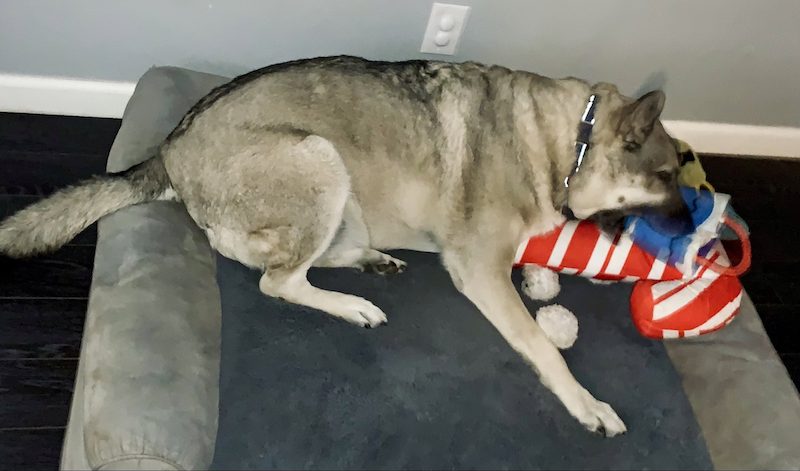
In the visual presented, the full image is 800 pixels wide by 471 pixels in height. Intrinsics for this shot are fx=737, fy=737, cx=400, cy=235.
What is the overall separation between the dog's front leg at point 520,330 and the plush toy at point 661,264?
16 cm

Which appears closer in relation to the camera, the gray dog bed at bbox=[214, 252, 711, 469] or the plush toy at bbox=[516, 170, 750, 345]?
the gray dog bed at bbox=[214, 252, 711, 469]

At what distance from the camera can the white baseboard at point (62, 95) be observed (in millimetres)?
2896

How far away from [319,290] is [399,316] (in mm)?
268

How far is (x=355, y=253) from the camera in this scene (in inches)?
96.8

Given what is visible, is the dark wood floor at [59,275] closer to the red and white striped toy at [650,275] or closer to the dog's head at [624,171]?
the red and white striped toy at [650,275]

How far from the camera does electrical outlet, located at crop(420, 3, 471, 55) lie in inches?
110

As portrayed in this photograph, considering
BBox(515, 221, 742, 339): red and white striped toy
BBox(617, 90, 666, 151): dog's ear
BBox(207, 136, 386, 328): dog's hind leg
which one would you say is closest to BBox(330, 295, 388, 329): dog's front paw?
BBox(207, 136, 386, 328): dog's hind leg

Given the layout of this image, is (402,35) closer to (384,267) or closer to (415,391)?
(384,267)

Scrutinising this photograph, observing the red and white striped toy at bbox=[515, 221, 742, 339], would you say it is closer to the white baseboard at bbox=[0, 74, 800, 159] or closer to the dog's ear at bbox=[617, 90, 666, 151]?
the dog's ear at bbox=[617, 90, 666, 151]

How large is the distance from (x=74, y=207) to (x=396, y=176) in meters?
0.95

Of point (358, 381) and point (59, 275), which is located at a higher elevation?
point (358, 381)

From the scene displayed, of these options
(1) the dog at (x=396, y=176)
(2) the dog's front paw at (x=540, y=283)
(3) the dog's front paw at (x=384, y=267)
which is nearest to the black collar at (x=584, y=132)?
(1) the dog at (x=396, y=176)

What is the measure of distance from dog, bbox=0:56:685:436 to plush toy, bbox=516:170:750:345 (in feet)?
0.26

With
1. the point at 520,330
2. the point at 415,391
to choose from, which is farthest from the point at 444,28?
the point at 415,391
